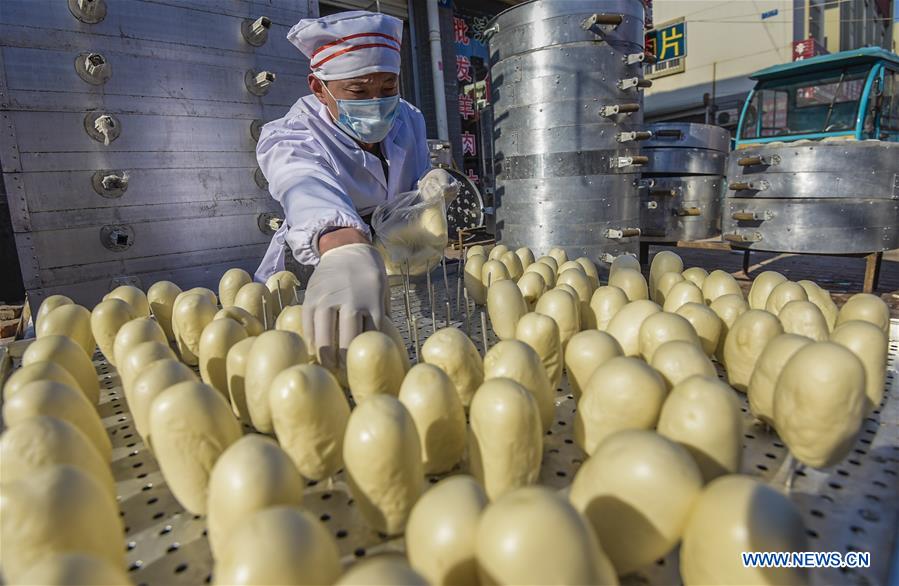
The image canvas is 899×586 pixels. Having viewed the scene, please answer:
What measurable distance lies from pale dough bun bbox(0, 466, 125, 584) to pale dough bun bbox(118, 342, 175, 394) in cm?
34

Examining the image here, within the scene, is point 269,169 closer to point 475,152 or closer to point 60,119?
point 60,119

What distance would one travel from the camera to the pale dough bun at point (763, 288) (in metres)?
1.06

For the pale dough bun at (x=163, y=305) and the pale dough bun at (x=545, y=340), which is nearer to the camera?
the pale dough bun at (x=545, y=340)

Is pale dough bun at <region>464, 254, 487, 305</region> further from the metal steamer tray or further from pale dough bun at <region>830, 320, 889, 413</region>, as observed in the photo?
pale dough bun at <region>830, 320, 889, 413</region>

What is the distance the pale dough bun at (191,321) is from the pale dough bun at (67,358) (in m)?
0.19

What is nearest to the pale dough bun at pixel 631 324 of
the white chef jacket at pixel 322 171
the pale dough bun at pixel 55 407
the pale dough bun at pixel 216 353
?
the white chef jacket at pixel 322 171

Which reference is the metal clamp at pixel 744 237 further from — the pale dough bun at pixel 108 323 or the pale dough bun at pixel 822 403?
the pale dough bun at pixel 108 323

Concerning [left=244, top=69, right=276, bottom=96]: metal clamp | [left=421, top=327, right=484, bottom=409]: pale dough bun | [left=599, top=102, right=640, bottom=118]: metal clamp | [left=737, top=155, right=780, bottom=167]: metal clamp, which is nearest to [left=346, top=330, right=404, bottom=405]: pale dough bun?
[left=421, top=327, right=484, bottom=409]: pale dough bun

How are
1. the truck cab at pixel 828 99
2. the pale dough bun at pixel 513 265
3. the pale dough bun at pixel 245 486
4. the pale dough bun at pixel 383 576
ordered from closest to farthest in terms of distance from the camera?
the pale dough bun at pixel 383 576
the pale dough bun at pixel 245 486
the pale dough bun at pixel 513 265
the truck cab at pixel 828 99

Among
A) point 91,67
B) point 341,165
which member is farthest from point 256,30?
point 341,165

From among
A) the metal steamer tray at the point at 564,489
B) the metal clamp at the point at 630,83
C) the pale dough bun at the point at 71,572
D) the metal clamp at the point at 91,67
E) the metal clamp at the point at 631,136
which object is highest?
the metal clamp at the point at 91,67

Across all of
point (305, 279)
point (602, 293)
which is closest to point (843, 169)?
point (602, 293)

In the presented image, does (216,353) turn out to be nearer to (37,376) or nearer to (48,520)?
(37,376)

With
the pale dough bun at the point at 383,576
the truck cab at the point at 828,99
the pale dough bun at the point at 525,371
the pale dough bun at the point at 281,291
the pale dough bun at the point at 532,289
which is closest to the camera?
the pale dough bun at the point at 383,576
